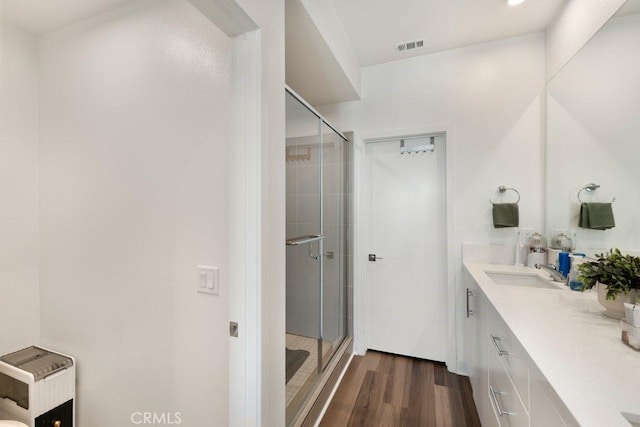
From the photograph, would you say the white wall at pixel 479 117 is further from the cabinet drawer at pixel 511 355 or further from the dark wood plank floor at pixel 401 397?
the cabinet drawer at pixel 511 355

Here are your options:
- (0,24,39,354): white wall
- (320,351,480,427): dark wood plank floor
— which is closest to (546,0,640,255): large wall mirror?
(320,351,480,427): dark wood plank floor

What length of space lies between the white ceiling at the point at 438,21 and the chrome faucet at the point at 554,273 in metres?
1.79

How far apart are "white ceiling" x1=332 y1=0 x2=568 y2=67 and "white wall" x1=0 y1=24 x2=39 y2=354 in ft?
6.90

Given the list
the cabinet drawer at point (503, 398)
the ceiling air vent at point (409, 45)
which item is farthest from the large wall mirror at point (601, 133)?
the ceiling air vent at point (409, 45)

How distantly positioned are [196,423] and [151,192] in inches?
43.6

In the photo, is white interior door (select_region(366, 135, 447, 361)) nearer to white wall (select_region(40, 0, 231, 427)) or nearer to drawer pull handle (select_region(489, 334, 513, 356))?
drawer pull handle (select_region(489, 334, 513, 356))

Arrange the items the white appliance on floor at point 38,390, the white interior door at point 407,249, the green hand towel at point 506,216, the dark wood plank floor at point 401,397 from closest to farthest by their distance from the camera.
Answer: the white appliance on floor at point 38,390, the dark wood plank floor at point 401,397, the green hand towel at point 506,216, the white interior door at point 407,249

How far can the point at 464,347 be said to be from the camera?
2260mm

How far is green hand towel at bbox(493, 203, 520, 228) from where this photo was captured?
212cm

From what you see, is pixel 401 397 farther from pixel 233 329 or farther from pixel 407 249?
pixel 233 329

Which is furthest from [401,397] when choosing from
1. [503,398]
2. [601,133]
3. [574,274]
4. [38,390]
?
[38,390]

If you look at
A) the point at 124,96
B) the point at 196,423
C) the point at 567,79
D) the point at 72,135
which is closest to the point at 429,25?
the point at 567,79

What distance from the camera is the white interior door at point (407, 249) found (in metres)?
2.46

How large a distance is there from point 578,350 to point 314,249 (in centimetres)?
153
